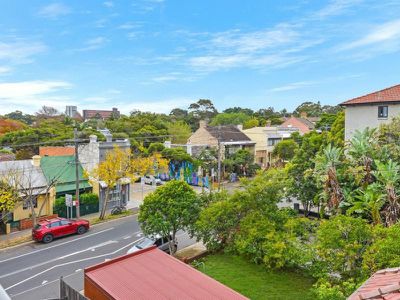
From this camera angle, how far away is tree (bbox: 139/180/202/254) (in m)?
18.7

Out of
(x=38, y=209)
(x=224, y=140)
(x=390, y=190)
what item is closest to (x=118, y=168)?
(x=38, y=209)

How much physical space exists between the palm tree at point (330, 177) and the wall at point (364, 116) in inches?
344

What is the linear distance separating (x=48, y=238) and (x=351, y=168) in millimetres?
19312

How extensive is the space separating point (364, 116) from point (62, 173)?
83.6 ft

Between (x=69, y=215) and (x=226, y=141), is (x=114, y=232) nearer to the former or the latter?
(x=69, y=215)

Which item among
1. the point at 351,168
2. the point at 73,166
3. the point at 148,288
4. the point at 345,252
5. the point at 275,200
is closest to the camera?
the point at 148,288

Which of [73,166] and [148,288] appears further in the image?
[73,166]

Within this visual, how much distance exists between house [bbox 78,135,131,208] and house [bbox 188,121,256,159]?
55.6ft

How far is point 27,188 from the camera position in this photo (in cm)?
2838

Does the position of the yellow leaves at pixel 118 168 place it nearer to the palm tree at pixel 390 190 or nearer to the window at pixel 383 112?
the palm tree at pixel 390 190

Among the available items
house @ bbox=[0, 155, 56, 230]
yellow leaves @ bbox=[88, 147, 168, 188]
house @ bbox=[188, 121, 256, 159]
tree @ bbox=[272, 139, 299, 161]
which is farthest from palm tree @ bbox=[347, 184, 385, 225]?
house @ bbox=[188, 121, 256, 159]

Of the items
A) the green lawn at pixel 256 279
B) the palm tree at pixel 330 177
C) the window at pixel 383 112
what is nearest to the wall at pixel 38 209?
the green lawn at pixel 256 279

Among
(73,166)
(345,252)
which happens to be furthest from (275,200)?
(73,166)

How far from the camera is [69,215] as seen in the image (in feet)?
99.5
